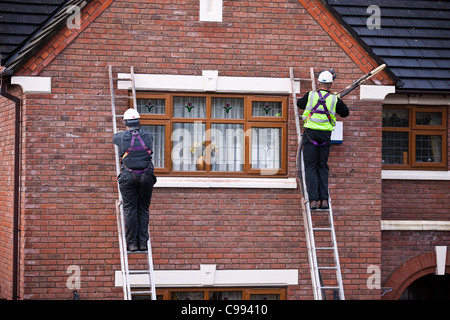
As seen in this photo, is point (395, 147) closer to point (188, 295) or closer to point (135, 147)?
point (188, 295)

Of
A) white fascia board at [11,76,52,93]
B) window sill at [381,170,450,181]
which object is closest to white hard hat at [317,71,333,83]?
window sill at [381,170,450,181]

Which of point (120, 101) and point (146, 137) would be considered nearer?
point (146, 137)

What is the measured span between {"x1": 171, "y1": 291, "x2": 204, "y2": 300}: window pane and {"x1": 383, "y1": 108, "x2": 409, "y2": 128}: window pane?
442 centimetres

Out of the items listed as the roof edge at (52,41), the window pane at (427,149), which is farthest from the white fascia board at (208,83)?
the window pane at (427,149)

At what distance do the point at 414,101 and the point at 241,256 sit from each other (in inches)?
164

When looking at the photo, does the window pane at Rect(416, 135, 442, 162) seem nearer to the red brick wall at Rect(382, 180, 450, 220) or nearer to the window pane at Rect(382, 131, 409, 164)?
the window pane at Rect(382, 131, 409, 164)

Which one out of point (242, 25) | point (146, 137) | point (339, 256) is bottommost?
point (339, 256)

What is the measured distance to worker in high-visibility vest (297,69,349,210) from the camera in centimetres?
1162

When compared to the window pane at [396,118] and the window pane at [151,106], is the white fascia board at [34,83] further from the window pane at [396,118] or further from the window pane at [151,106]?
the window pane at [396,118]

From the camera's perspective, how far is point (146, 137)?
1109cm

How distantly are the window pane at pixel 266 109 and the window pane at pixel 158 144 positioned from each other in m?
1.49

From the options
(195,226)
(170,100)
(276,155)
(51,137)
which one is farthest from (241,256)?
(51,137)

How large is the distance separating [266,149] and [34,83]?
3.74 meters

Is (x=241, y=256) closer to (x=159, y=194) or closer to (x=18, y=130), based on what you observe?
(x=159, y=194)
